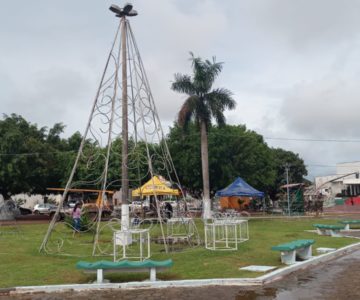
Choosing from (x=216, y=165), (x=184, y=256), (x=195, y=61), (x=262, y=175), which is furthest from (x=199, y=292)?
(x=262, y=175)

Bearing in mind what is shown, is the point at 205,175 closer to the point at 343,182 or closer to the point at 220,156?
the point at 220,156

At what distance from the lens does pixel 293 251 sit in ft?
35.6

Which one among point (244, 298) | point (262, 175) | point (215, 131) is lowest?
point (244, 298)

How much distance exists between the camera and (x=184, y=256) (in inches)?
454

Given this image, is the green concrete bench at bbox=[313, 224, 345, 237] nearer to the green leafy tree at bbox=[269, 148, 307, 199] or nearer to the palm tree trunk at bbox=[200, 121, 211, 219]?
the palm tree trunk at bbox=[200, 121, 211, 219]

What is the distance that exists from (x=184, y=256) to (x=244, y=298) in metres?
3.97

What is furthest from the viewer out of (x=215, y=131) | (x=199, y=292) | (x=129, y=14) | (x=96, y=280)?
(x=215, y=131)

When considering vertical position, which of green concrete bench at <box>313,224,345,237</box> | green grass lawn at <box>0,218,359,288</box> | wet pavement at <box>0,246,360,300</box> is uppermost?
green concrete bench at <box>313,224,345,237</box>

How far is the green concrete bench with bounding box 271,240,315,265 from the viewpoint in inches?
412

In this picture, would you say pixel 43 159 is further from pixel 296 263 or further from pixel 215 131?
pixel 296 263

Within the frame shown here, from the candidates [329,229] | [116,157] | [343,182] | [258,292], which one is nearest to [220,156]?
[116,157]

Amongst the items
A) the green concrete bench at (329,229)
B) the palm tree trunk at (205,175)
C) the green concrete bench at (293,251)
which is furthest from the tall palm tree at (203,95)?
the green concrete bench at (293,251)

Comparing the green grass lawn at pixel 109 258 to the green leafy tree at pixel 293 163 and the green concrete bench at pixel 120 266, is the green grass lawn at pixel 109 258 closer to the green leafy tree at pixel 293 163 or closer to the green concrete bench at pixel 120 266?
the green concrete bench at pixel 120 266

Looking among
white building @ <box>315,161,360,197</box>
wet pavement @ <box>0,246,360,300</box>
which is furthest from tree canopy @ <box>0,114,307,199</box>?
wet pavement @ <box>0,246,360,300</box>
